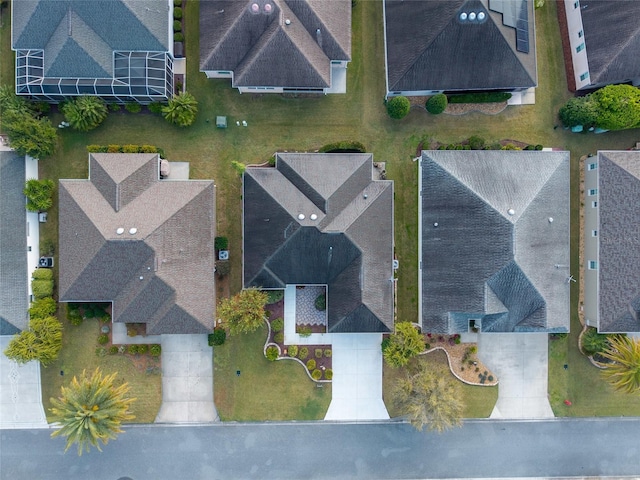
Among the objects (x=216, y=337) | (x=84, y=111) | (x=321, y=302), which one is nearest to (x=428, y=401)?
(x=321, y=302)

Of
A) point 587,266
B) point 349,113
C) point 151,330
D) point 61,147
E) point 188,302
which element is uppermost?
point 349,113

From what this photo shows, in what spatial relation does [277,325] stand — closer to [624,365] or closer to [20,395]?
[20,395]

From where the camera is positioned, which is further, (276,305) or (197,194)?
(276,305)

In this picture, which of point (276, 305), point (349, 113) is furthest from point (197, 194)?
point (349, 113)

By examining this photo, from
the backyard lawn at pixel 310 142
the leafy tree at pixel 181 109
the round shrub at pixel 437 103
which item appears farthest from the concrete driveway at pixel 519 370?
the leafy tree at pixel 181 109

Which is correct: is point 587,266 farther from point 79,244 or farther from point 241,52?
point 79,244

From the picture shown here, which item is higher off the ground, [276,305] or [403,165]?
[403,165]

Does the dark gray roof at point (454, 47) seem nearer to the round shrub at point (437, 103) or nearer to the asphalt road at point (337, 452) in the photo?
the round shrub at point (437, 103)
